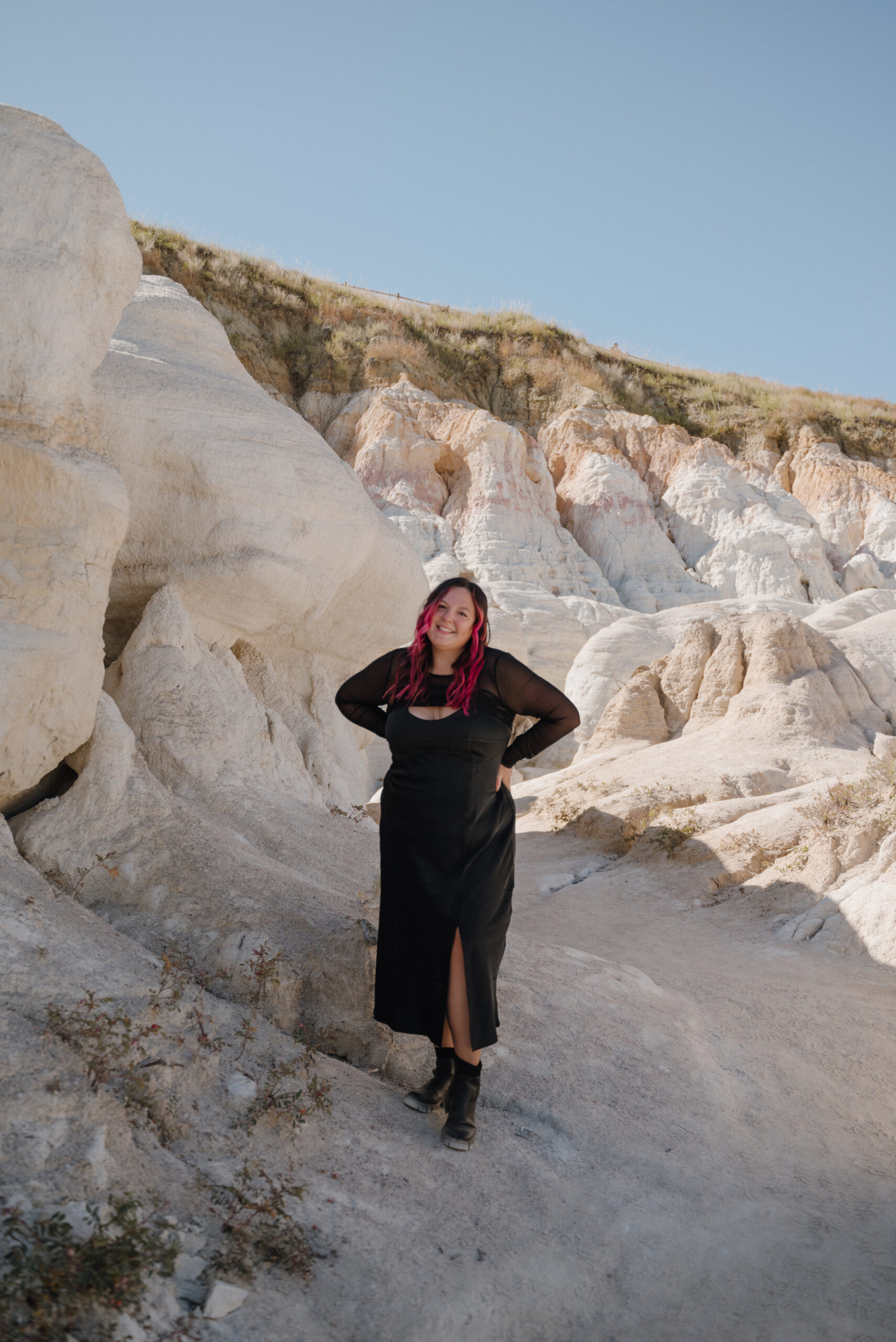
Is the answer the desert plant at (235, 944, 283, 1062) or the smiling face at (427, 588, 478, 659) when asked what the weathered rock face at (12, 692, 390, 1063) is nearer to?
the desert plant at (235, 944, 283, 1062)

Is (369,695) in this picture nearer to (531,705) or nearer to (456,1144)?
(531,705)

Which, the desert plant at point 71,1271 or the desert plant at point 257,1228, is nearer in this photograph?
the desert plant at point 71,1271

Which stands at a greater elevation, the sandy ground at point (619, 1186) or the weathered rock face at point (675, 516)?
the weathered rock face at point (675, 516)

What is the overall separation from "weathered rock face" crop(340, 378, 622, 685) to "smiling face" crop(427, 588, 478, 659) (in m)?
15.1

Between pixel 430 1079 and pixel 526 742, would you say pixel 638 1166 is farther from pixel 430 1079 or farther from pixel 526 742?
pixel 526 742

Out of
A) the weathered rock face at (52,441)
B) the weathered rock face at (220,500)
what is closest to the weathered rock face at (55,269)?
the weathered rock face at (52,441)

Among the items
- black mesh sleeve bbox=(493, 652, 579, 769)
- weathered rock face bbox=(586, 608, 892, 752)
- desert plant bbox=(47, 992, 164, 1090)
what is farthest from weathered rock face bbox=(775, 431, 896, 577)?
desert plant bbox=(47, 992, 164, 1090)

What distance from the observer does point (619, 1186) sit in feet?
8.98

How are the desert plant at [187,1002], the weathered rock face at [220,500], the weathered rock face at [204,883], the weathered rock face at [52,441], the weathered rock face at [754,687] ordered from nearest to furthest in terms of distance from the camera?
the desert plant at [187,1002]
the weathered rock face at [204,883]
the weathered rock face at [52,441]
the weathered rock face at [220,500]
the weathered rock face at [754,687]

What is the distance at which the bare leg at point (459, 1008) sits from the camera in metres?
2.76

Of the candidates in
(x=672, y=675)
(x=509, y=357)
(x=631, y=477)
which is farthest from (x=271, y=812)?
(x=509, y=357)

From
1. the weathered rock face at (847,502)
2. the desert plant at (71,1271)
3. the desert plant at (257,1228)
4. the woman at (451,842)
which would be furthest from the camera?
the weathered rock face at (847,502)

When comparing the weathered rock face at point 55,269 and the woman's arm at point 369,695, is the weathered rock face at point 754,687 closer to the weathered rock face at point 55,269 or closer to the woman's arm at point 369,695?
the woman's arm at point 369,695

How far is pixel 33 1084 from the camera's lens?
217 centimetres
